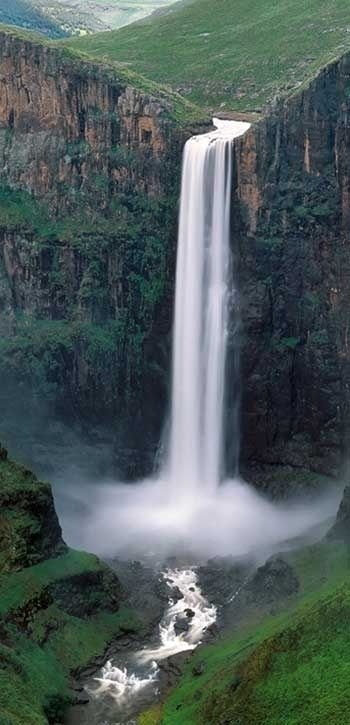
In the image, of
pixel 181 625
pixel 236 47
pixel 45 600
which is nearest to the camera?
pixel 45 600

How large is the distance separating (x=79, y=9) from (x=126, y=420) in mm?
82248

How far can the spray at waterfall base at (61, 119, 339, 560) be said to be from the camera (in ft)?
138

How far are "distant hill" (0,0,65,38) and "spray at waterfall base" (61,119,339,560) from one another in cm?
5871

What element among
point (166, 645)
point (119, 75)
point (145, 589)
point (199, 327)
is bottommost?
point (166, 645)

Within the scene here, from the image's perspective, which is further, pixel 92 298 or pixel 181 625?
pixel 92 298

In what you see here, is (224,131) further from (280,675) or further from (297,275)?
(280,675)

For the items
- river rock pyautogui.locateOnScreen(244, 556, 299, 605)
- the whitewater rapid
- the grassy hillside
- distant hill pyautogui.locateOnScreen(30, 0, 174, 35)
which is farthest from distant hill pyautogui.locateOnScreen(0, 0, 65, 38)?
river rock pyautogui.locateOnScreen(244, 556, 299, 605)

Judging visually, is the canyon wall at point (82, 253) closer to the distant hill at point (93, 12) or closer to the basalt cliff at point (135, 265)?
the basalt cliff at point (135, 265)

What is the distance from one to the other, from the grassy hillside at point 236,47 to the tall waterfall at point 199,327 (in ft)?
34.6

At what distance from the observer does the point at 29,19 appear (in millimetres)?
101812

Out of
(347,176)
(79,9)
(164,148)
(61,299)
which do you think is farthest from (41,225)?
(79,9)

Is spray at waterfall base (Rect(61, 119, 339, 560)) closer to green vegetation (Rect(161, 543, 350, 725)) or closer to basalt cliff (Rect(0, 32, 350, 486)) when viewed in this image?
basalt cliff (Rect(0, 32, 350, 486))

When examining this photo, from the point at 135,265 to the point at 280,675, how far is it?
2400 centimetres

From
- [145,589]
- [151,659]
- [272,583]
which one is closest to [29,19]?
[145,589]
